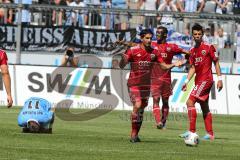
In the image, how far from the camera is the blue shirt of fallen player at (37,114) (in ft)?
60.7

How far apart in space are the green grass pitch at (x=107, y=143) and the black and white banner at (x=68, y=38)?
→ 7653 mm

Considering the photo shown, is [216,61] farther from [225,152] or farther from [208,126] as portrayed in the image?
[225,152]

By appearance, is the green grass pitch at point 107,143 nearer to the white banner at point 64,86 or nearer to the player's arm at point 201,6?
the white banner at point 64,86

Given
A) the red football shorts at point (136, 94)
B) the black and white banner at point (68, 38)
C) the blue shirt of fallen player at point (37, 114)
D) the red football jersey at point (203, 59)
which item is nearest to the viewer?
the red football shorts at point (136, 94)

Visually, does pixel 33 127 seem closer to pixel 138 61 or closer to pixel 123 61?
pixel 123 61

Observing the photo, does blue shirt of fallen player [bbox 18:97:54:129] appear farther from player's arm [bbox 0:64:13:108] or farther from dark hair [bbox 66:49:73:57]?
dark hair [bbox 66:49:73:57]

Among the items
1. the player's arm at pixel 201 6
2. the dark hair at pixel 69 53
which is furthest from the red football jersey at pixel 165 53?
the player's arm at pixel 201 6

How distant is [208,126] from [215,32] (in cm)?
1377

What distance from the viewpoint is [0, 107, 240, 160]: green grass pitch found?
14.7 metres

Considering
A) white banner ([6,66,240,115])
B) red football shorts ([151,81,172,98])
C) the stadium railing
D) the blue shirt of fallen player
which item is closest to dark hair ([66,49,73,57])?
the stadium railing

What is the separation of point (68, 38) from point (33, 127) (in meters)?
13.3

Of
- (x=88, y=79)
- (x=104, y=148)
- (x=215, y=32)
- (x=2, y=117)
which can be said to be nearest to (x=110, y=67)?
(x=88, y=79)

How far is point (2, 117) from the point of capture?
77.8 feet

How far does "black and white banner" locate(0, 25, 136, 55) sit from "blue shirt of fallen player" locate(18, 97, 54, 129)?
42.1ft
